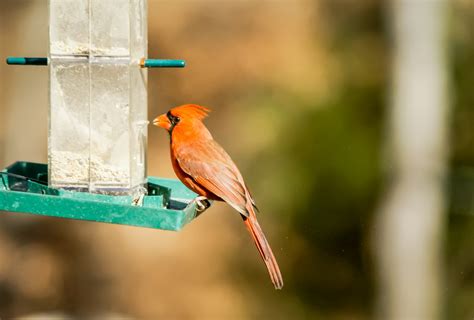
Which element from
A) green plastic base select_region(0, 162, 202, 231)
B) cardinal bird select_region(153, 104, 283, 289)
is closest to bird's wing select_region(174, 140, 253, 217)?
cardinal bird select_region(153, 104, 283, 289)

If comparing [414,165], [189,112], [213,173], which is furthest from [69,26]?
[414,165]

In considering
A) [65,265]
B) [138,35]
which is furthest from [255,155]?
[138,35]

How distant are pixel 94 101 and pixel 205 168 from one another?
625mm

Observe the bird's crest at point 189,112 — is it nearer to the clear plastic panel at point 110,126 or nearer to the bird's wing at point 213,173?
the bird's wing at point 213,173

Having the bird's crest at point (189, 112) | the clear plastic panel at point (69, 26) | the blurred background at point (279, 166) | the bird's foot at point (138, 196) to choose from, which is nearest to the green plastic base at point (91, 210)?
the bird's foot at point (138, 196)

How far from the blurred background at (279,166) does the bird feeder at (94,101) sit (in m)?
3.97

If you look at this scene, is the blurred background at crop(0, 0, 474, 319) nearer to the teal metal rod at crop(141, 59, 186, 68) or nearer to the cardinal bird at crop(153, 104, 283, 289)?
the cardinal bird at crop(153, 104, 283, 289)

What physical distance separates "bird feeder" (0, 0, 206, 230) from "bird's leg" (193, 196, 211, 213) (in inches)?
3.3

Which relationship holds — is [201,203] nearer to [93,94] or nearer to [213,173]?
[213,173]

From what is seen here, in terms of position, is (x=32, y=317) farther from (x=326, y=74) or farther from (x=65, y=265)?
(x=326, y=74)

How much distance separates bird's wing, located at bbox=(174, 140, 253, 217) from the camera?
3982 millimetres

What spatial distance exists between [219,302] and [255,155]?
1560 millimetres

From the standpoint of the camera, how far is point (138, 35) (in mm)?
3916

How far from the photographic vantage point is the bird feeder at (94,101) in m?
3.74
